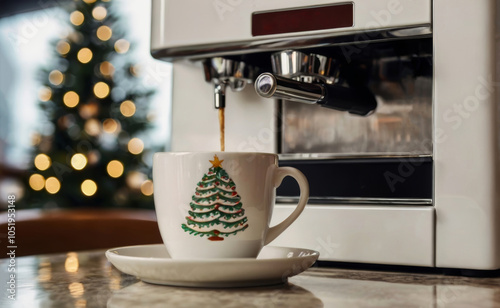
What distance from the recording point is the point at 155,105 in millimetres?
2904

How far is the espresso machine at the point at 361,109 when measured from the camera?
0.57 metres

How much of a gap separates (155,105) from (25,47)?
992 mm

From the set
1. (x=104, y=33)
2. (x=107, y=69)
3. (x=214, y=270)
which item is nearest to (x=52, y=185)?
(x=107, y=69)

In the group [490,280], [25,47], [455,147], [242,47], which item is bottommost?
[490,280]

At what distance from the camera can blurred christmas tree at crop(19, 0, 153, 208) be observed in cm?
259

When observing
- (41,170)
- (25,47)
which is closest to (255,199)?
(41,170)

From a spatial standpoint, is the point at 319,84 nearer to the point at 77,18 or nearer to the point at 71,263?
the point at 71,263

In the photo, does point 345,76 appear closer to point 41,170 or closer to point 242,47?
point 242,47

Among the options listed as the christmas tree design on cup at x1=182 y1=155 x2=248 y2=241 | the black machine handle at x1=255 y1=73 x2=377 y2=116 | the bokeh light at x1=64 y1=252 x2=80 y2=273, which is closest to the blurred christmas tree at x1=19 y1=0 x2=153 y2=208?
the bokeh light at x1=64 y1=252 x2=80 y2=273

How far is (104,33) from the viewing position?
106 inches

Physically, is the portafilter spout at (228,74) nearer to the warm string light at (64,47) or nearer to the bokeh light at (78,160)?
the bokeh light at (78,160)

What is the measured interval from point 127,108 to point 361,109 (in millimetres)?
2125

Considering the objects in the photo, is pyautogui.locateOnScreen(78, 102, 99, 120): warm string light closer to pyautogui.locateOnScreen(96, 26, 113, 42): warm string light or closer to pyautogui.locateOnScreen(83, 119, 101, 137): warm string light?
pyautogui.locateOnScreen(83, 119, 101, 137): warm string light

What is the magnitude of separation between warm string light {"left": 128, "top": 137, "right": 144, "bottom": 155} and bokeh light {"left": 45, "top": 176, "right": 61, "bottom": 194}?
0.31 metres
